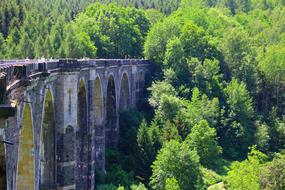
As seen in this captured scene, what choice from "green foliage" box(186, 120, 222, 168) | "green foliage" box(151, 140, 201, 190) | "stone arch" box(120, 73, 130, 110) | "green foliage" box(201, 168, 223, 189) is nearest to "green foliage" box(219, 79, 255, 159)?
"green foliage" box(186, 120, 222, 168)

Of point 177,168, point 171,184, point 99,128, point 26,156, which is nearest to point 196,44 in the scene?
point 99,128

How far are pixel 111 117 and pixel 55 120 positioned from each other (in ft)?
79.9

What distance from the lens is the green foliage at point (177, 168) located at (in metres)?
45.8

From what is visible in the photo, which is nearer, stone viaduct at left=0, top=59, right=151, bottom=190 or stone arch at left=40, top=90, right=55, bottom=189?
stone viaduct at left=0, top=59, right=151, bottom=190

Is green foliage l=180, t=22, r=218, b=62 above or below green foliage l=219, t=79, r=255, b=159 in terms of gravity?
above

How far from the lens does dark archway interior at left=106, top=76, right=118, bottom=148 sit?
58.0m

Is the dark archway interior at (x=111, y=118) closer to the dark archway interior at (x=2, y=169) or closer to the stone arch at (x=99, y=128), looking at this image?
the stone arch at (x=99, y=128)

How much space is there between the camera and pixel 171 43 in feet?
250

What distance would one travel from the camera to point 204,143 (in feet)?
185

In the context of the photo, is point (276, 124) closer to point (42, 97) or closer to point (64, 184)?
point (64, 184)

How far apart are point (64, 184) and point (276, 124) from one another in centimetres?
4587

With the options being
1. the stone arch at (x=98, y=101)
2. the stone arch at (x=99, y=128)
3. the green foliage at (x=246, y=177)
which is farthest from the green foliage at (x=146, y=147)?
the green foliage at (x=246, y=177)

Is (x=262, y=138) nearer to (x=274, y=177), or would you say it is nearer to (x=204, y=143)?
(x=204, y=143)

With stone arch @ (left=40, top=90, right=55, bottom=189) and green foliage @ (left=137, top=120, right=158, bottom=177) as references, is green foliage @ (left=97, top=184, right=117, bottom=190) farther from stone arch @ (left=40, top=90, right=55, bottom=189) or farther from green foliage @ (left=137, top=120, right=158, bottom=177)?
stone arch @ (left=40, top=90, right=55, bottom=189)
